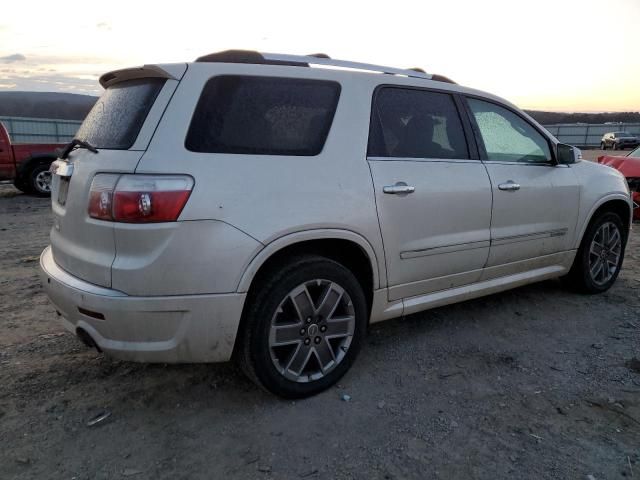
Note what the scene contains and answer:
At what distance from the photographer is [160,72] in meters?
2.77

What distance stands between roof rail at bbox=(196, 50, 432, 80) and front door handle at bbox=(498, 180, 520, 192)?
1025mm

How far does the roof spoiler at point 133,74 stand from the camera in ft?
9.10

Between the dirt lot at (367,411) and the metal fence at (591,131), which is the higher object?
the dirt lot at (367,411)

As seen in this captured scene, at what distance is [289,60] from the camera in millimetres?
3148

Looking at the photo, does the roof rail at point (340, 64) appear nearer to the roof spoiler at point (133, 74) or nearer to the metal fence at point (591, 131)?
the roof spoiler at point (133, 74)

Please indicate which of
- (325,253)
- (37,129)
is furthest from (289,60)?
(37,129)

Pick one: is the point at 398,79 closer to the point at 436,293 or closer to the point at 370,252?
the point at 370,252

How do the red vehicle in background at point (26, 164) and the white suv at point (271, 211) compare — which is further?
the red vehicle in background at point (26, 164)

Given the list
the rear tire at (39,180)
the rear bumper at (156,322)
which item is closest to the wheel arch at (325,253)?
the rear bumper at (156,322)

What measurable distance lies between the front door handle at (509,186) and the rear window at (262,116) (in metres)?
1.49

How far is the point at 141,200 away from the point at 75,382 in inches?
56.6

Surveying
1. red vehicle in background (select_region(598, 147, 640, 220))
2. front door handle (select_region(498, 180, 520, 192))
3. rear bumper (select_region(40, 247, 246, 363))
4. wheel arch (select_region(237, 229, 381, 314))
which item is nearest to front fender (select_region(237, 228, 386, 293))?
wheel arch (select_region(237, 229, 381, 314))

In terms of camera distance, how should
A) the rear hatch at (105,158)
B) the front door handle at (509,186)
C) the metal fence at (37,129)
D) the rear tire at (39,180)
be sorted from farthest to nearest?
the metal fence at (37,129) → the rear tire at (39,180) → the front door handle at (509,186) → the rear hatch at (105,158)

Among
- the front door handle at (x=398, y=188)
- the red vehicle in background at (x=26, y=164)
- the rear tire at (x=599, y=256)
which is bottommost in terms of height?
the red vehicle in background at (x=26, y=164)
